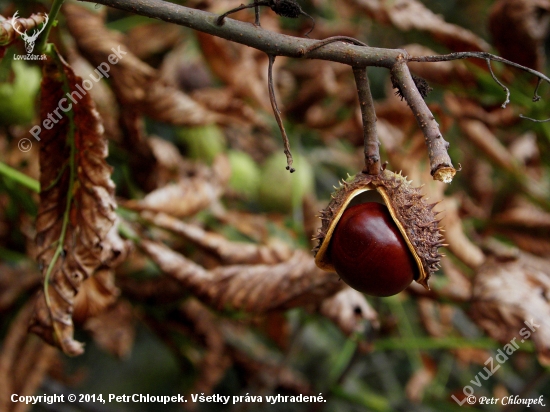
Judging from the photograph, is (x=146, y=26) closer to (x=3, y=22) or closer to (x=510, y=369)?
(x=3, y=22)

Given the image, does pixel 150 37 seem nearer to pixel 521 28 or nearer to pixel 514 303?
pixel 521 28

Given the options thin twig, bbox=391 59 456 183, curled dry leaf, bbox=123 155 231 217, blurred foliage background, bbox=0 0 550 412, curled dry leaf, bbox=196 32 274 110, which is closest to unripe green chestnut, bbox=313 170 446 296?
thin twig, bbox=391 59 456 183

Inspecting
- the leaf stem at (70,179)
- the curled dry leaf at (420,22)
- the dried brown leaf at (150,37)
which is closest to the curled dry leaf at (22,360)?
the leaf stem at (70,179)

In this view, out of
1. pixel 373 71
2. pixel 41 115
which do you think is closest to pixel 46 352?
pixel 41 115

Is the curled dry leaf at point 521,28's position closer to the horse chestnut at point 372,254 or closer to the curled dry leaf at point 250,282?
Result: the curled dry leaf at point 250,282

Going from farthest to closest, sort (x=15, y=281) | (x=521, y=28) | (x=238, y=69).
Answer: (x=238, y=69), (x=521, y=28), (x=15, y=281)

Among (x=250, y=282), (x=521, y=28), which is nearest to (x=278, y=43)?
(x=250, y=282)
